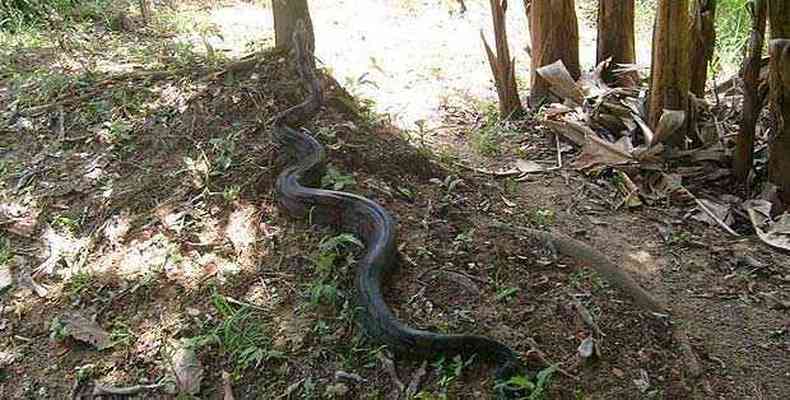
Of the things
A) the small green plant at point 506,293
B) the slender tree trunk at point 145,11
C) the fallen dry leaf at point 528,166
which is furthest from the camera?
the slender tree trunk at point 145,11

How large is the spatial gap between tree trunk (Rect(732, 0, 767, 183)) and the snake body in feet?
9.02

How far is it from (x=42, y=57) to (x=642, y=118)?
5.94m

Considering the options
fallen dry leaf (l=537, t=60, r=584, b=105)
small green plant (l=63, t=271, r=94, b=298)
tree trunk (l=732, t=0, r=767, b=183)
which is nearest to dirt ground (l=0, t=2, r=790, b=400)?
small green plant (l=63, t=271, r=94, b=298)

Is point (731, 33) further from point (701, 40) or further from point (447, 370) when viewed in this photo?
point (447, 370)

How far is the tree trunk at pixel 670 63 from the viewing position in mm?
5113

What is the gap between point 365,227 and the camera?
4148 mm

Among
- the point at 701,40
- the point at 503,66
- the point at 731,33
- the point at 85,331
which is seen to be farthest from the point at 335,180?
the point at 731,33

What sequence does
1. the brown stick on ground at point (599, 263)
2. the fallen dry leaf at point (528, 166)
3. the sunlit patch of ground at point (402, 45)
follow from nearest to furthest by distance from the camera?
the brown stick on ground at point (599, 263) → the fallen dry leaf at point (528, 166) → the sunlit patch of ground at point (402, 45)

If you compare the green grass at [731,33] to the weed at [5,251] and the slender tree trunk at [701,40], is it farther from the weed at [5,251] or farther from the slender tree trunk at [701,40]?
the weed at [5,251]

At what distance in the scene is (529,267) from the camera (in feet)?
12.9

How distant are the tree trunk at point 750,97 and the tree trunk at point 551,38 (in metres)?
1.94

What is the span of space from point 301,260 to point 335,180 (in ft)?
2.46

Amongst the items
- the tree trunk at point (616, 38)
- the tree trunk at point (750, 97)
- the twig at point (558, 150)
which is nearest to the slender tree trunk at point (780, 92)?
the tree trunk at point (750, 97)

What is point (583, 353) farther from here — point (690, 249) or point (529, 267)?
point (690, 249)
